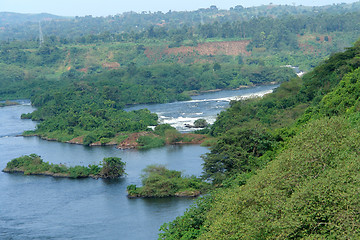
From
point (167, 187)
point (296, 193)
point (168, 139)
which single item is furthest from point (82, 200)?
point (296, 193)

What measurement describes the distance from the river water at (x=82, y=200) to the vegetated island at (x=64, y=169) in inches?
21.2

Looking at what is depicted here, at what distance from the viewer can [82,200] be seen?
3400 centimetres

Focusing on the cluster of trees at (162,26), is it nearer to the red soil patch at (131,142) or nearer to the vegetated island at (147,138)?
the vegetated island at (147,138)

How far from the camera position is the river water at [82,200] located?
29.4 m

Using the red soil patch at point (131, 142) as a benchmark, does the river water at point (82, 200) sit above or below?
below

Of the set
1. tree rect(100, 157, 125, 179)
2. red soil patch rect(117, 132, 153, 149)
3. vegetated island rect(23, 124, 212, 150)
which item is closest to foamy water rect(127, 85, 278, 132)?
vegetated island rect(23, 124, 212, 150)

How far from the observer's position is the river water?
29.4 metres

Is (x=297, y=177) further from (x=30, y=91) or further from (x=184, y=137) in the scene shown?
(x=30, y=91)

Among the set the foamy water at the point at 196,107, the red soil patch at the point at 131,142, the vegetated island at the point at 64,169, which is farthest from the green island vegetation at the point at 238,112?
the vegetated island at the point at 64,169

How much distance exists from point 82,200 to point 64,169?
19.1 ft

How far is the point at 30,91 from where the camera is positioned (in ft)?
255

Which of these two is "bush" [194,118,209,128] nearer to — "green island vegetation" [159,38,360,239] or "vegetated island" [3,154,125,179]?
"vegetated island" [3,154,125,179]

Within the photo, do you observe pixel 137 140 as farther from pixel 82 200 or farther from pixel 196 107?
pixel 196 107

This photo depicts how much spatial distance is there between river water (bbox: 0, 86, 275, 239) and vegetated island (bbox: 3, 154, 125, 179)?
0.54m
